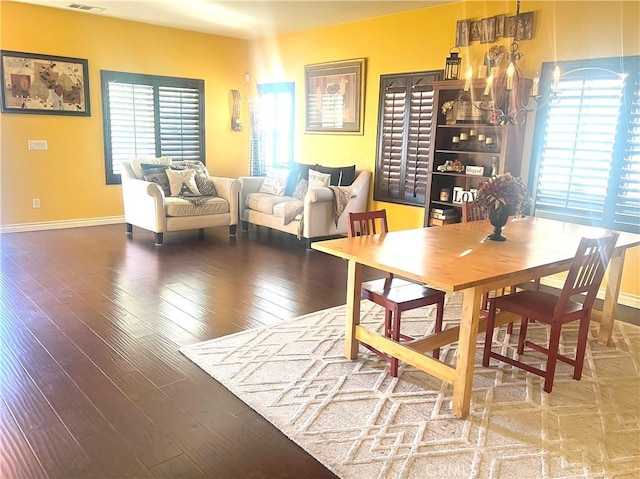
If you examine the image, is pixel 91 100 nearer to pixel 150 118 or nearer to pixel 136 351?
pixel 150 118

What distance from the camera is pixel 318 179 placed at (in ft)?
20.5

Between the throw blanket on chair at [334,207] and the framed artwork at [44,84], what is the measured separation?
3.07 metres

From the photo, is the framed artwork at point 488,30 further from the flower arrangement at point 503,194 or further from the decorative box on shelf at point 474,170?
the flower arrangement at point 503,194

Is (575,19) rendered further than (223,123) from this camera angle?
No

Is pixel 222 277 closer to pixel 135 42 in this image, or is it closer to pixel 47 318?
pixel 47 318

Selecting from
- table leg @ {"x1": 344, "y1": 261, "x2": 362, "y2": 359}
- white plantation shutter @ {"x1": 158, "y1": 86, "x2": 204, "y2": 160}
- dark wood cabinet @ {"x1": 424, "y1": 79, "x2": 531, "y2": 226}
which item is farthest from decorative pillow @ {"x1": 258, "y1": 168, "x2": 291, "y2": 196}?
table leg @ {"x1": 344, "y1": 261, "x2": 362, "y2": 359}

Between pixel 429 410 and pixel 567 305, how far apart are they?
3.33 feet

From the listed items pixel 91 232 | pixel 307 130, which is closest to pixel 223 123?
pixel 307 130

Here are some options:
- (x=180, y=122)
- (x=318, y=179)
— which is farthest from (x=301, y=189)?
(x=180, y=122)

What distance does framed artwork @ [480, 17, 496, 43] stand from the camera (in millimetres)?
4902

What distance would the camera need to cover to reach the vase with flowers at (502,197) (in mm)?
2971

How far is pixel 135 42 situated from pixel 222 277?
4.09 m

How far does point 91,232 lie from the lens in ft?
21.2

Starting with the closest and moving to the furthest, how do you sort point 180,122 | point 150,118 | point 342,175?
point 342,175, point 150,118, point 180,122
